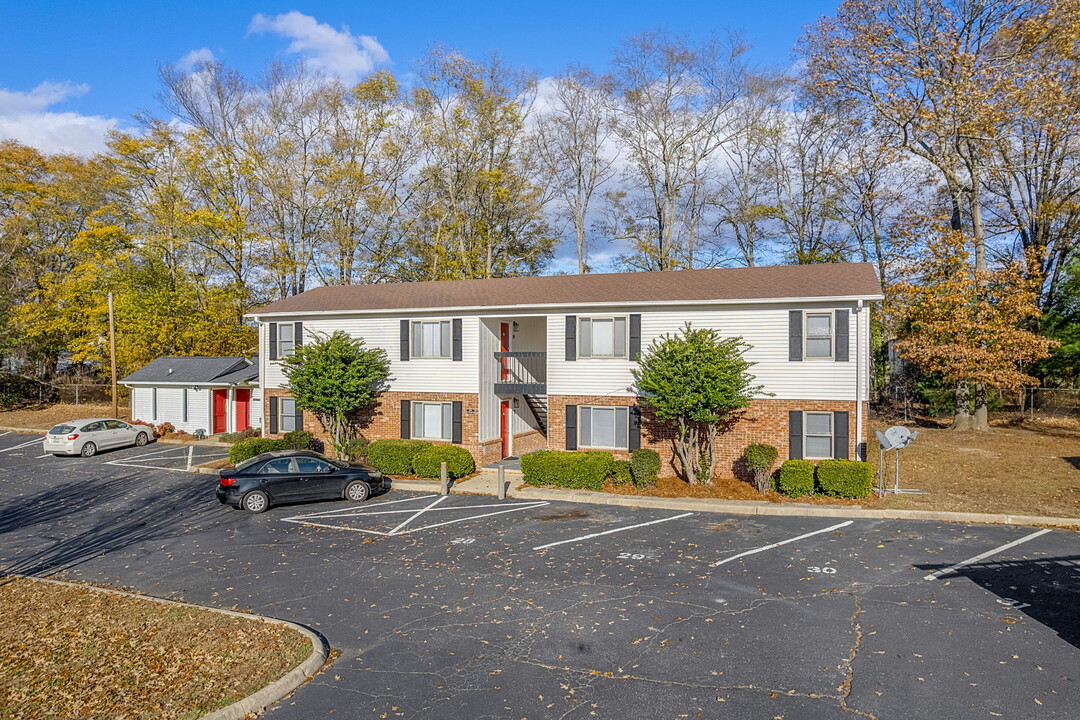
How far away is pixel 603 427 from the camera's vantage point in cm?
2189

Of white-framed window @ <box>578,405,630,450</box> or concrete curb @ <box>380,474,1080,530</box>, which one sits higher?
white-framed window @ <box>578,405,630,450</box>

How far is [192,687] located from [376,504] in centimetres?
1093

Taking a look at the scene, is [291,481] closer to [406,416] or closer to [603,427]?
[406,416]

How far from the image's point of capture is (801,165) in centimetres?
3862

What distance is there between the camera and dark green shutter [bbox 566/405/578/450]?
22.1 meters

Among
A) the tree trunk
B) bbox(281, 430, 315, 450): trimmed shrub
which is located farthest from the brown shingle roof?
the tree trunk

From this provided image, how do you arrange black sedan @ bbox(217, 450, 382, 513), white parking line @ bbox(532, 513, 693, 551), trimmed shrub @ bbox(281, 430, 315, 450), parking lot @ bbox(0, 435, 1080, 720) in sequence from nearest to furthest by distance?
parking lot @ bbox(0, 435, 1080, 720)
white parking line @ bbox(532, 513, 693, 551)
black sedan @ bbox(217, 450, 382, 513)
trimmed shrub @ bbox(281, 430, 315, 450)

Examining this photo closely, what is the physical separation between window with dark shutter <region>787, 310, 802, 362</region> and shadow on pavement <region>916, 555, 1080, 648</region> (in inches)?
326

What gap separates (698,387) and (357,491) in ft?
32.7

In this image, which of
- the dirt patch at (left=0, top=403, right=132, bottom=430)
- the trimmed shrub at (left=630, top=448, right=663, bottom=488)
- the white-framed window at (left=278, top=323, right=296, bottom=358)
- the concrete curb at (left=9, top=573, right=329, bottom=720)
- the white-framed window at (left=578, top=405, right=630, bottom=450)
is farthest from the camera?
the dirt patch at (left=0, top=403, right=132, bottom=430)

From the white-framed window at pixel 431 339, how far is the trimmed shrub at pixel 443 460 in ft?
12.2

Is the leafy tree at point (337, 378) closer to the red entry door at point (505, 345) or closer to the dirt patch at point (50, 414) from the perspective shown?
the red entry door at point (505, 345)

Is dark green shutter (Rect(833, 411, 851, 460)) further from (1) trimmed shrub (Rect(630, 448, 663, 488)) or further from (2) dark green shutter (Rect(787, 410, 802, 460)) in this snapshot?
(1) trimmed shrub (Rect(630, 448, 663, 488))

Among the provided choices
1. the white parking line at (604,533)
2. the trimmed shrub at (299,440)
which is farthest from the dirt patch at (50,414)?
the white parking line at (604,533)
